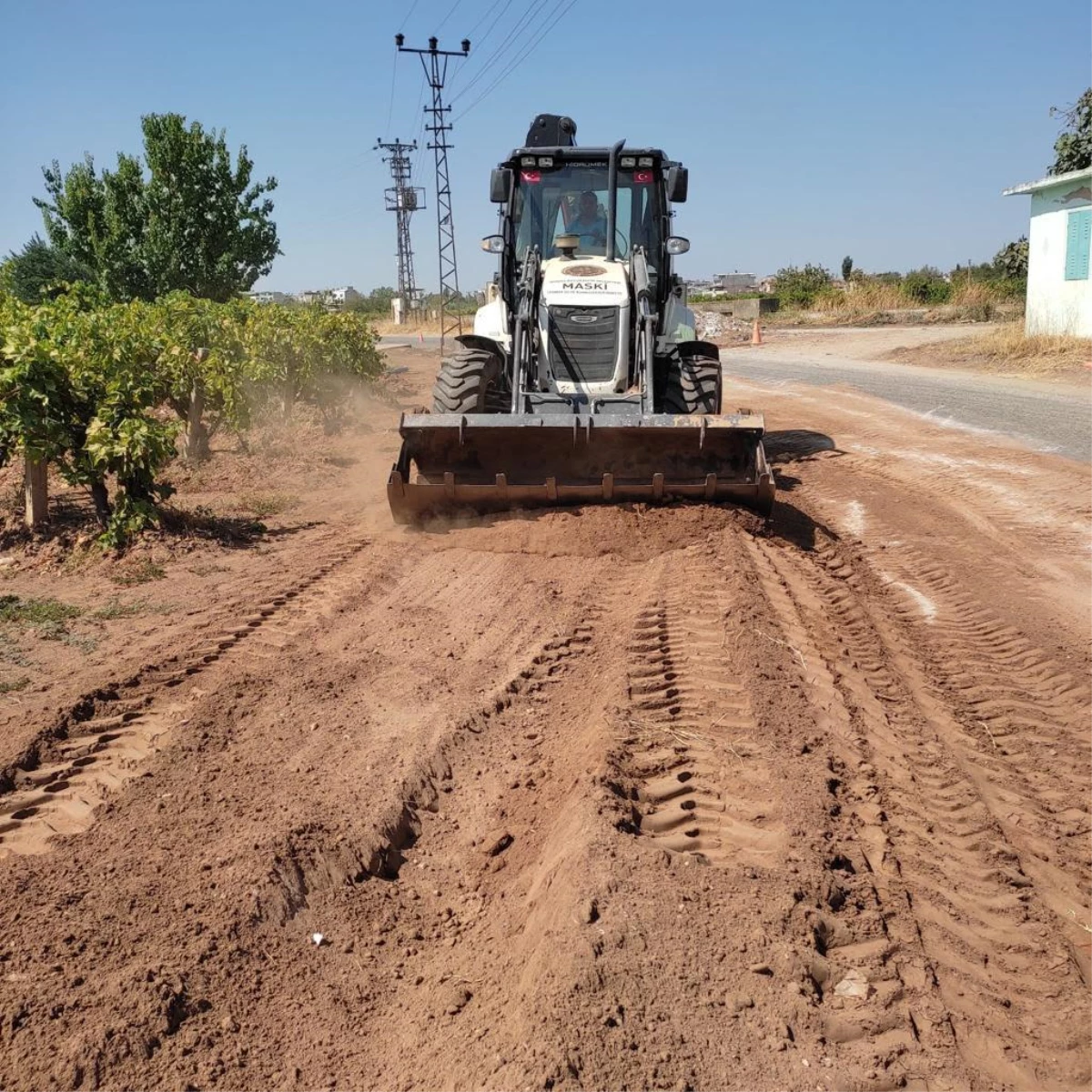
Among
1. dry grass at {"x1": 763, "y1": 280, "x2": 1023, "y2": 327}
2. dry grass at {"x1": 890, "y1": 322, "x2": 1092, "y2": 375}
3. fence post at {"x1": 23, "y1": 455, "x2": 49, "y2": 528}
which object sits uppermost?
dry grass at {"x1": 763, "y1": 280, "x2": 1023, "y2": 327}

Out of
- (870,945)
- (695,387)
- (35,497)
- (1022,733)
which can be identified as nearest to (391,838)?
(870,945)

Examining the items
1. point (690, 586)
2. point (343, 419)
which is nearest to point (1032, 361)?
point (343, 419)

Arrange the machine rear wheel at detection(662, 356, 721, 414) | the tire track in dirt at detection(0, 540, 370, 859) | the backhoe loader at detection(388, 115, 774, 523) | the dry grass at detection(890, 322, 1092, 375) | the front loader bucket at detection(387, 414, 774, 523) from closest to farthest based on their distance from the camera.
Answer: the tire track in dirt at detection(0, 540, 370, 859), the front loader bucket at detection(387, 414, 774, 523), the backhoe loader at detection(388, 115, 774, 523), the machine rear wheel at detection(662, 356, 721, 414), the dry grass at detection(890, 322, 1092, 375)

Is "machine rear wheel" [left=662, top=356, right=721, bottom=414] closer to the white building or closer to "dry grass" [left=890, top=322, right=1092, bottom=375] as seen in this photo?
"dry grass" [left=890, top=322, right=1092, bottom=375]

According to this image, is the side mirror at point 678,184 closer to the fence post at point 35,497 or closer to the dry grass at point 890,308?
the fence post at point 35,497

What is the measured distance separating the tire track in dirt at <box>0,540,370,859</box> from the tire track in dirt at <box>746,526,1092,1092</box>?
3.09 meters

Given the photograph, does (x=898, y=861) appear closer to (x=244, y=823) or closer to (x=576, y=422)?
(x=244, y=823)

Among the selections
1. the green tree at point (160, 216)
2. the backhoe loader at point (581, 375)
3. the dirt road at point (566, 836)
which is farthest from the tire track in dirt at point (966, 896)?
the green tree at point (160, 216)

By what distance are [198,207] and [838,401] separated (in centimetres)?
1887

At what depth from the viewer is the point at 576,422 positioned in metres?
7.83

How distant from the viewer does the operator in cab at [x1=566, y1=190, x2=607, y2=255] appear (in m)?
9.73

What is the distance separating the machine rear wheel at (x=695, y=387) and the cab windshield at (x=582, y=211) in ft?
3.85

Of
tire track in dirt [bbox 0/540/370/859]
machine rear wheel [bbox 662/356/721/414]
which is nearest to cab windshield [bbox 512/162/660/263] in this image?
machine rear wheel [bbox 662/356/721/414]

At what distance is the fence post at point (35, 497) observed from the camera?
876 centimetres
